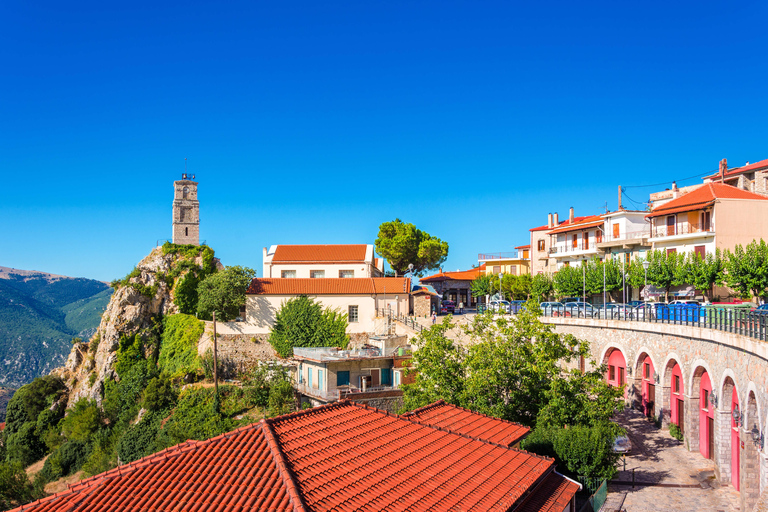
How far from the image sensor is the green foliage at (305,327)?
3906 centimetres

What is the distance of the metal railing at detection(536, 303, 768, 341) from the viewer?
1415 centimetres

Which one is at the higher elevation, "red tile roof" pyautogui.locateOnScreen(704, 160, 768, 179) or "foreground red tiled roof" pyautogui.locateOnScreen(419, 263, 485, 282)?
"red tile roof" pyautogui.locateOnScreen(704, 160, 768, 179)

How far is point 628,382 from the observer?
25.7m

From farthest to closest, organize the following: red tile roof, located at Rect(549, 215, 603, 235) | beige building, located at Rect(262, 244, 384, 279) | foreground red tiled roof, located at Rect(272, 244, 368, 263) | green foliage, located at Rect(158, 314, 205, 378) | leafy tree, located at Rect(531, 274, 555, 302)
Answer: foreground red tiled roof, located at Rect(272, 244, 368, 263) < beige building, located at Rect(262, 244, 384, 279) < red tile roof, located at Rect(549, 215, 603, 235) < leafy tree, located at Rect(531, 274, 555, 302) < green foliage, located at Rect(158, 314, 205, 378)

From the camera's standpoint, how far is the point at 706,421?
1956cm

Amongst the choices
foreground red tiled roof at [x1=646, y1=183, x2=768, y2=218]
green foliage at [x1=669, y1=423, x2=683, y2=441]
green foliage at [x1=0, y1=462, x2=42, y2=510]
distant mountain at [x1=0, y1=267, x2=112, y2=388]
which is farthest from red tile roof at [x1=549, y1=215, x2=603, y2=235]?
distant mountain at [x1=0, y1=267, x2=112, y2=388]

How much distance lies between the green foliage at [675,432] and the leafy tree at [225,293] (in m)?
29.6

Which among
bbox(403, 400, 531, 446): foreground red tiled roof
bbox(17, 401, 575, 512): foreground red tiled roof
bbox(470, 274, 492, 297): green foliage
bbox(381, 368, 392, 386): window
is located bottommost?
bbox(381, 368, 392, 386): window

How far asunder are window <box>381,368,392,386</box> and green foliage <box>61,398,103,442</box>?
2316cm

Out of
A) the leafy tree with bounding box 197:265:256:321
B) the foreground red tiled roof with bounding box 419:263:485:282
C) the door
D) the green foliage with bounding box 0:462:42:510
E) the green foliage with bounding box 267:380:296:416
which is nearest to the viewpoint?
the door

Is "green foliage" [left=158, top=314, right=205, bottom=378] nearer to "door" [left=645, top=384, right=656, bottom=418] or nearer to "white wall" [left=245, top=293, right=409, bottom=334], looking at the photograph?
"white wall" [left=245, top=293, right=409, bottom=334]

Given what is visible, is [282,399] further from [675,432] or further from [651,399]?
[675,432]

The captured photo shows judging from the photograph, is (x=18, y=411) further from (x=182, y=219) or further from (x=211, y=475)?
(x=211, y=475)

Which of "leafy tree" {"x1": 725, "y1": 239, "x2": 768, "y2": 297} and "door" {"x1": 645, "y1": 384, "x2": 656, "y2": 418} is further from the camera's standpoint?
"leafy tree" {"x1": 725, "y1": 239, "x2": 768, "y2": 297}
